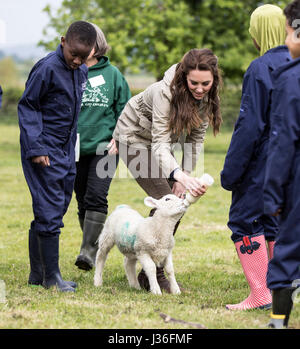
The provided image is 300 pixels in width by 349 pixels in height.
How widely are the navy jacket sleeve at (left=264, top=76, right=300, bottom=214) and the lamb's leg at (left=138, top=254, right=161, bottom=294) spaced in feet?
6.24

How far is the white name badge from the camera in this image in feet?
23.3

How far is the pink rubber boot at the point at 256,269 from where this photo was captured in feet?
16.5

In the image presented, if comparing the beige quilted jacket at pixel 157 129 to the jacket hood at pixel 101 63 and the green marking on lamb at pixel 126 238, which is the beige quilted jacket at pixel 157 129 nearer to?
the green marking on lamb at pixel 126 238

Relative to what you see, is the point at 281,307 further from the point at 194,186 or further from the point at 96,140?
the point at 96,140

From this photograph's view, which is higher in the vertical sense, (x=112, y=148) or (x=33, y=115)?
(x=33, y=115)

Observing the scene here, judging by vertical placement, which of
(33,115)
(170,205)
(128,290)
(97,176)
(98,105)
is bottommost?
(128,290)

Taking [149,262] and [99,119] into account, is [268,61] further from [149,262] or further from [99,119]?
[99,119]

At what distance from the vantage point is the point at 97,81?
7113mm

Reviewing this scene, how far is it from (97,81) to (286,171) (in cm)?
363

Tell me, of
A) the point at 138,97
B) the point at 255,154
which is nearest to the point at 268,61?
the point at 255,154

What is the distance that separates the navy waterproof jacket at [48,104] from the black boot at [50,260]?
78 cm

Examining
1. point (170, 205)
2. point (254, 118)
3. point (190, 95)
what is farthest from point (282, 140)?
point (170, 205)

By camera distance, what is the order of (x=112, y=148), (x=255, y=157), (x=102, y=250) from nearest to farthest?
(x=255, y=157) < (x=102, y=250) < (x=112, y=148)

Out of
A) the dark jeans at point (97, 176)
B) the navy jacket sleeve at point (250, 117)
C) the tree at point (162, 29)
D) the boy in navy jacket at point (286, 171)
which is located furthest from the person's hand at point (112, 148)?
the tree at point (162, 29)
